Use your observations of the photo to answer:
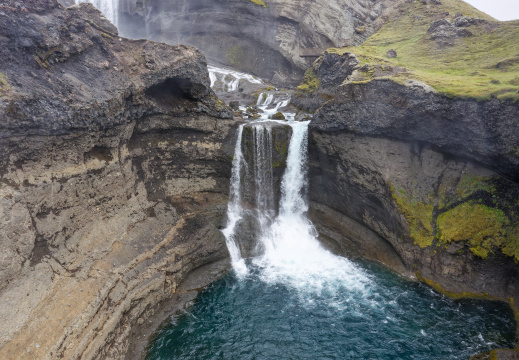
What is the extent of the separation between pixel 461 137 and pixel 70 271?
2396cm

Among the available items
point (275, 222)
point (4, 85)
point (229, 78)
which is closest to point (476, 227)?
point (275, 222)

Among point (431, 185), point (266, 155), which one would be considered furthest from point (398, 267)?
point (266, 155)

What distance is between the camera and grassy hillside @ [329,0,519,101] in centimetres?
1877

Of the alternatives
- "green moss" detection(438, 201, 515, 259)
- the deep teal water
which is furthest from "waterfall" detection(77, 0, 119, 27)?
"green moss" detection(438, 201, 515, 259)

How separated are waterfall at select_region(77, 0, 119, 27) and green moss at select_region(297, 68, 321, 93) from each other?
136 ft

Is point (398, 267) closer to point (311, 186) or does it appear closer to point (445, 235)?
point (445, 235)

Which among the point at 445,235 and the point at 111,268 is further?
the point at 445,235

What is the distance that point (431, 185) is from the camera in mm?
21031

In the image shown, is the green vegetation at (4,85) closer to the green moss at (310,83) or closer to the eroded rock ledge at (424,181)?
the eroded rock ledge at (424,181)

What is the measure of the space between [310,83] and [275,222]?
758 inches

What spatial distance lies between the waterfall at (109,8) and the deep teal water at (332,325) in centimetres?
5737

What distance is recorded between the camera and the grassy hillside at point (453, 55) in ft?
61.6

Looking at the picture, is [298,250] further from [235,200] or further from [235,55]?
[235,55]

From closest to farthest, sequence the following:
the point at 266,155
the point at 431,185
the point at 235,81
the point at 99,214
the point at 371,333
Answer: the point at 371,333 < the point at 99,214 < the point at 431,185 < the point at 266,155 < the point at 235,81
